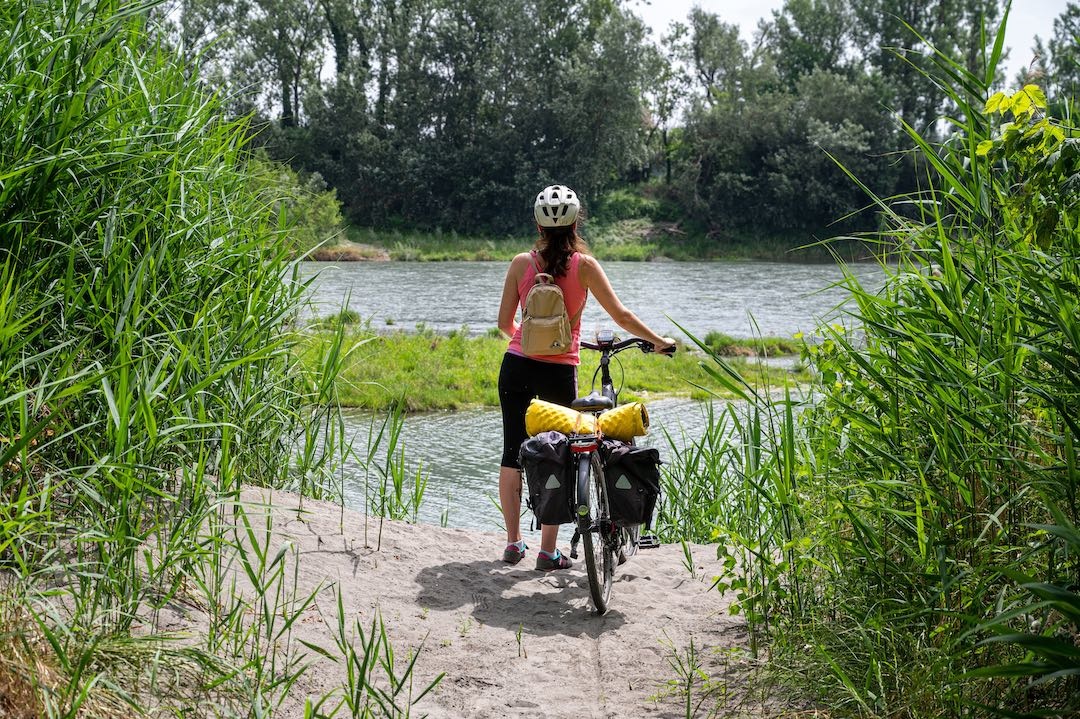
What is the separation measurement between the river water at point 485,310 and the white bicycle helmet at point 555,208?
1.11 m

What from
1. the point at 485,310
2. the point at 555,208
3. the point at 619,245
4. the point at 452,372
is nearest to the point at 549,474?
the point at 555,208

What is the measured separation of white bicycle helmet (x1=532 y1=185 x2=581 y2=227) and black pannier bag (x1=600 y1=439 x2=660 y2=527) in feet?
3.41

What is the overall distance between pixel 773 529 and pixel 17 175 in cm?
301

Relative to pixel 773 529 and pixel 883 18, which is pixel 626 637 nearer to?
pixel 773 529

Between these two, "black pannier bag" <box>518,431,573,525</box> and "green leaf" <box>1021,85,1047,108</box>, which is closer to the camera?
"green leaf" <box>1021,85,1047,108</box>

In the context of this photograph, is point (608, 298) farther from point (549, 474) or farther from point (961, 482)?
point (961, 482)

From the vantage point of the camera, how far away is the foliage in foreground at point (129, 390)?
2.93 m

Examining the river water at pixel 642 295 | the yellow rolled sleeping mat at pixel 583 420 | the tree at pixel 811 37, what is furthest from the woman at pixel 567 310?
the tree at pixel 811 37

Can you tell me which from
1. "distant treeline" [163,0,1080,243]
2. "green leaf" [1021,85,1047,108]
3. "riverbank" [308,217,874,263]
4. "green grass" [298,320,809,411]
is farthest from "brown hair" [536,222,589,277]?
"distant treeline" [163,0,1080,243]

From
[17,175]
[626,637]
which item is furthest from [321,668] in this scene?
[17,175]

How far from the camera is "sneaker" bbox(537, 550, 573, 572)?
5.04 m

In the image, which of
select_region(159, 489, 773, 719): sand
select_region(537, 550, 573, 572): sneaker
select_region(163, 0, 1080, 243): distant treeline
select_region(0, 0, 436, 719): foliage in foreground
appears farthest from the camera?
select_region(163, 0, 1080, 243): distant treeline

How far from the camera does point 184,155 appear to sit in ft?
15.3

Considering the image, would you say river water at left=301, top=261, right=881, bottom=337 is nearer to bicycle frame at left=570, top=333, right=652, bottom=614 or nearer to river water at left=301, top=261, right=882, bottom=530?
river water at left=301, top=261, right=882, bottom=530
